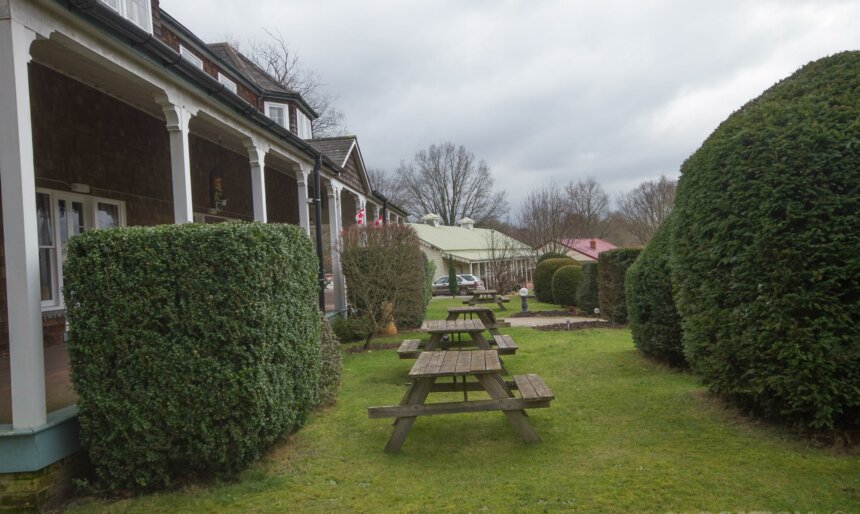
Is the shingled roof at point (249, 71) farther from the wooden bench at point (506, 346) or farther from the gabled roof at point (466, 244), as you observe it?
the gabled roof at point (466, 244)

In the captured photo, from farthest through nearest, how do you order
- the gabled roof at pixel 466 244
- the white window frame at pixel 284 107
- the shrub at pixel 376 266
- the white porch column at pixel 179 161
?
the gabled roof at pixel 466 244 < the white window frame at pixel 284 107 < the shrub at pixel 376 266 < the white porch column at pixel 179 161

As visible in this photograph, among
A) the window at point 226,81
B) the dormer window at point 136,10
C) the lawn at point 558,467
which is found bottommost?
the lawn at point 558,467

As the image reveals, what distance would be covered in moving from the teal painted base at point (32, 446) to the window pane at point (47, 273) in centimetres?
427

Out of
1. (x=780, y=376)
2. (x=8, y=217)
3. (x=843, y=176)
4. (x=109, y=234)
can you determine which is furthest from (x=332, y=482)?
(x=843, y=176)

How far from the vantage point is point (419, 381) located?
528 cm

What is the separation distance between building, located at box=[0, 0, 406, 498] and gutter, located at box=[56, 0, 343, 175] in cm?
1

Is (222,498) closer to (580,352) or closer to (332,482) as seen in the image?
(332,482)

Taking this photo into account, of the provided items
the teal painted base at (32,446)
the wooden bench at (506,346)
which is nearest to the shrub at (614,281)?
the wooden bench at (506,346)

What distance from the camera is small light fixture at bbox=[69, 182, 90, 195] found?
787cm

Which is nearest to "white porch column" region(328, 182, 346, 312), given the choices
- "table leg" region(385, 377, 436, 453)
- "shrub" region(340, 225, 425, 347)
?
"shrub" region(340, 225, 425, 347)

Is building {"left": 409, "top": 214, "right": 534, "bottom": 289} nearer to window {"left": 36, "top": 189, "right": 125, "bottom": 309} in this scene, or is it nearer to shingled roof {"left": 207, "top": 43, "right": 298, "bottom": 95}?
shingled roof {"left": 207, "top": 43, "right": 298, "bottom": 95}

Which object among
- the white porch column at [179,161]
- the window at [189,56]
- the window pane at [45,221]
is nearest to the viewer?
the white porch column at [179,161]

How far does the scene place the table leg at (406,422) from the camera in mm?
5199

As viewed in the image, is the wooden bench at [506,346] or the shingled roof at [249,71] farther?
the shingled roof at [249,71]
